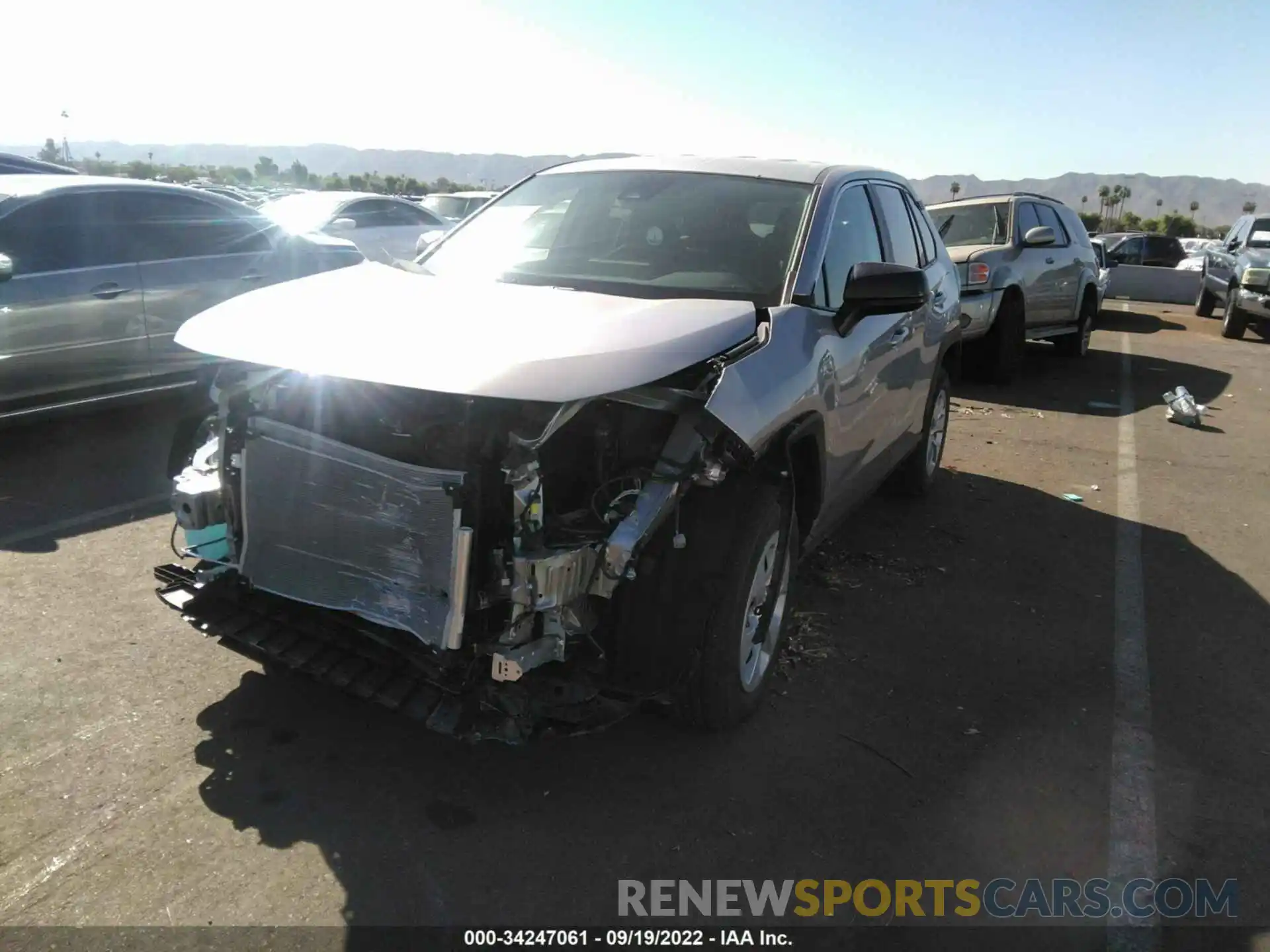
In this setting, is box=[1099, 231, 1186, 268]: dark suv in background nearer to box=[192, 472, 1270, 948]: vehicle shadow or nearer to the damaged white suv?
box=[192, 472, 1270, 948]: vehicle shadow

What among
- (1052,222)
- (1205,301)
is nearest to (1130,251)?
(1205,301)

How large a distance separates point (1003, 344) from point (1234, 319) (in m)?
7.73

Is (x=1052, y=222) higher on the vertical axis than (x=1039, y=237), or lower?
higher

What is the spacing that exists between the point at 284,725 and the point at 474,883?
3.41 feet

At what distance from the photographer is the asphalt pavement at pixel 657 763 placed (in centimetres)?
263

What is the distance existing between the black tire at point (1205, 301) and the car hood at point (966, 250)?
10.9 m

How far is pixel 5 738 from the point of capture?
123 inches

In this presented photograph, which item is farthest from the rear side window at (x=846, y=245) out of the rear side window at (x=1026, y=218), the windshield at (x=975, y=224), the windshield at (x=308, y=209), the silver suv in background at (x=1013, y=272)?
the windshield at (x=308, y=209)

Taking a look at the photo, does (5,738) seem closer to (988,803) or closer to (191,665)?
(191,665)

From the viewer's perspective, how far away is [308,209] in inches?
509

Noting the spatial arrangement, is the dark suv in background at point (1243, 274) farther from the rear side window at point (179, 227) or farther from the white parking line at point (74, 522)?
the white parking line at point (74, 522)

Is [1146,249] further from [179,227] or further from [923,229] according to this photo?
[179,227]

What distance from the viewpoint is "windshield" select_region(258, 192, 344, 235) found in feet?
40.0

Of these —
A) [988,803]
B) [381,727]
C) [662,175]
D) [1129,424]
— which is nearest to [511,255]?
[662,175]
